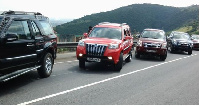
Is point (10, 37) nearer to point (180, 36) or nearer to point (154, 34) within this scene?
point (154, 34)

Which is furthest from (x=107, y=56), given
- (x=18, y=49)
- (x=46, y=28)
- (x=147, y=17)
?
(x=147, y=17)

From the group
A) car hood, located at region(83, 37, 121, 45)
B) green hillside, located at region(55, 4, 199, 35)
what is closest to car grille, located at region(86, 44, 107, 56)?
car hood, located at region(83, 37, 121, 45)

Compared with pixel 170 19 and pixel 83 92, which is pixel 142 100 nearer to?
pixel 83 92

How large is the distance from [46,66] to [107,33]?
395 cm

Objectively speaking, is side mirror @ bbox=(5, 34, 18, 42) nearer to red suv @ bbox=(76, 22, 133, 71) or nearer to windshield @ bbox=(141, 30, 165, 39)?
red suv @ bbox=(76, 22, 133, 71)

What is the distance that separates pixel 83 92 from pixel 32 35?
2228 mm

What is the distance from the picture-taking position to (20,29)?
22.9 feet

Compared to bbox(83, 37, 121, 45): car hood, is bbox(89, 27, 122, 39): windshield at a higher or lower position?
higher

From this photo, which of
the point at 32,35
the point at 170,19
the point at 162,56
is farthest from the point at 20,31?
the point at 170,19

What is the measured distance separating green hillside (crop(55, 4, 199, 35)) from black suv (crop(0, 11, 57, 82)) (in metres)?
66.3

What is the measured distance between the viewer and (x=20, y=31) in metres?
6.95

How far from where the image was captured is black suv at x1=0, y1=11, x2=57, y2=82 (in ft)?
20.2

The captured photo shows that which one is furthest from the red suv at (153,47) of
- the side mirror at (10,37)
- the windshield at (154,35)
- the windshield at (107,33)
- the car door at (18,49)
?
the side mirror at (10,37)

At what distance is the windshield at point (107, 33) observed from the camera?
1143cm
